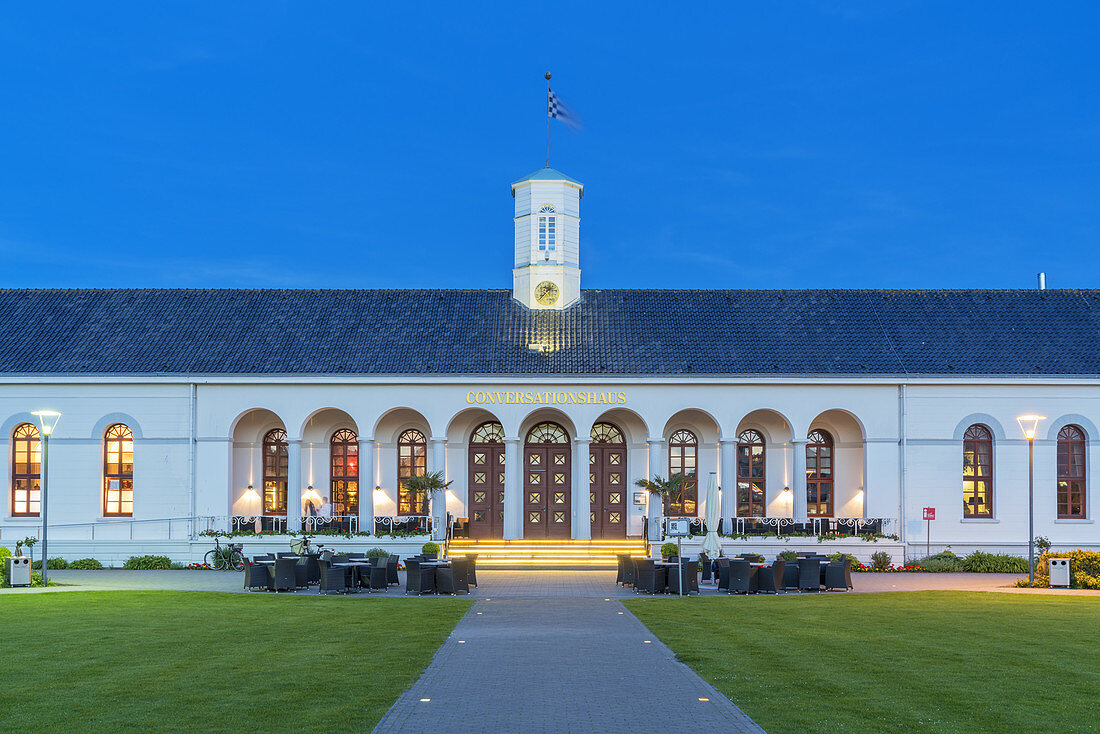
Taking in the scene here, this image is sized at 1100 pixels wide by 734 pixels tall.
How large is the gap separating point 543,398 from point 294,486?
8.06 meters

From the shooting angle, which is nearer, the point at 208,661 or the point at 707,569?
the point at 208,661

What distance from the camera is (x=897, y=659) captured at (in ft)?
45.9

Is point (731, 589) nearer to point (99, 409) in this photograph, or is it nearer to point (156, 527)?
point (156, 527)

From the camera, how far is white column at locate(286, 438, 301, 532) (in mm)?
31391

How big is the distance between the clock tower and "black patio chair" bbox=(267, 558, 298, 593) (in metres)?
14.0

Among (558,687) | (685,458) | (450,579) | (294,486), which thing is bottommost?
(450,579)

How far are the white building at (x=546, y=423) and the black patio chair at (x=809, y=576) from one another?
240 inches

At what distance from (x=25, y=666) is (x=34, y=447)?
68.2ft

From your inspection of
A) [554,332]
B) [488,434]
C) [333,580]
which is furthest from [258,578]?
[554,332]

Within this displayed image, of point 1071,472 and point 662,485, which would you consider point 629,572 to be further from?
point 1071,472

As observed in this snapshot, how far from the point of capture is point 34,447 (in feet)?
104

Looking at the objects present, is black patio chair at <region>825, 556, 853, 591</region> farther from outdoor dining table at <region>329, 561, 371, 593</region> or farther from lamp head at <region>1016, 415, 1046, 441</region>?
outdoor dining table at <region>329, 561, 371, 593</region>

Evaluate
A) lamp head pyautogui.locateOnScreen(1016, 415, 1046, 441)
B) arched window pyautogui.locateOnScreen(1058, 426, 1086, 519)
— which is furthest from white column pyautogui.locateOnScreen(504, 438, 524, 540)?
arched window pyautogui.locateOnScreen(1058, 426, 1086, 519)

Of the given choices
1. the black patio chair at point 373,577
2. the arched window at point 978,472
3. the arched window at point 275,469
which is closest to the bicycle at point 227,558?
the arched window at point 275,469
